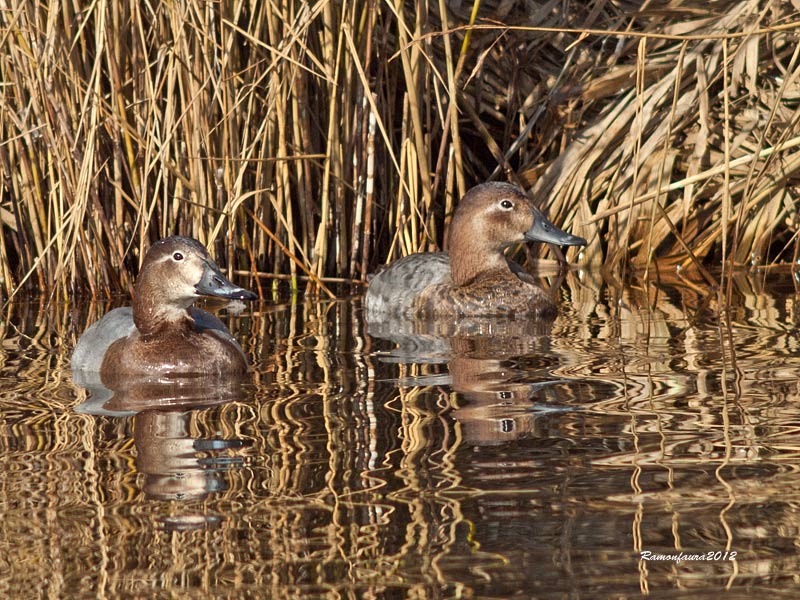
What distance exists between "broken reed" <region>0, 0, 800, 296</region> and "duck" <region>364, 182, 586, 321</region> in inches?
13.2

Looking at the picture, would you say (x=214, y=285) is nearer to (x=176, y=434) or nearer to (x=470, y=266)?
(x=176, y=434)

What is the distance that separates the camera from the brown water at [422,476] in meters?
2.97

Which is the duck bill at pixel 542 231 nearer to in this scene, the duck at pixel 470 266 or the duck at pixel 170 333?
the duck at pixel 470 266

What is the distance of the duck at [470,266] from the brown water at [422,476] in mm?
1450

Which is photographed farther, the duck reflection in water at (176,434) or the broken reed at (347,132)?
the broken reed at (347,132)

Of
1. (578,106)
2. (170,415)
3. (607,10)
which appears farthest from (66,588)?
→ (607,10)

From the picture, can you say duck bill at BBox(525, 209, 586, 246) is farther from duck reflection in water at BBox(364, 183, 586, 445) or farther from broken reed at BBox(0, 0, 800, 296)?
broken reed at BBox(0, 0, 800, 296)

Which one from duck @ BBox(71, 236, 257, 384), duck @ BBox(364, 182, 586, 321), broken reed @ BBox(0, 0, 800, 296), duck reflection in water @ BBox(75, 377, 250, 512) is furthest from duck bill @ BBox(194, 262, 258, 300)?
duck @ BBox(364, 182, 586, 321)

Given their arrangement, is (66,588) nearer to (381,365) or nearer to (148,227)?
(381,365)

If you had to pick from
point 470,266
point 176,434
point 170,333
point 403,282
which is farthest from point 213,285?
point 470,266

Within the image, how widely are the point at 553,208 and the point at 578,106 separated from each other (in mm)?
897

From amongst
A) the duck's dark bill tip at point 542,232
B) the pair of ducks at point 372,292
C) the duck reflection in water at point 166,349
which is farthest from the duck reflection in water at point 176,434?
the duck's dark bill tip at point 542,232

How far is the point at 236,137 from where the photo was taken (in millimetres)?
7539

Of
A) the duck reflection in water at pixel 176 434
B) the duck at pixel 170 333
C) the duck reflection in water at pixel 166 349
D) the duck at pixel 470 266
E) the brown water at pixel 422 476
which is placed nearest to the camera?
the brown water at pixel 422 476
